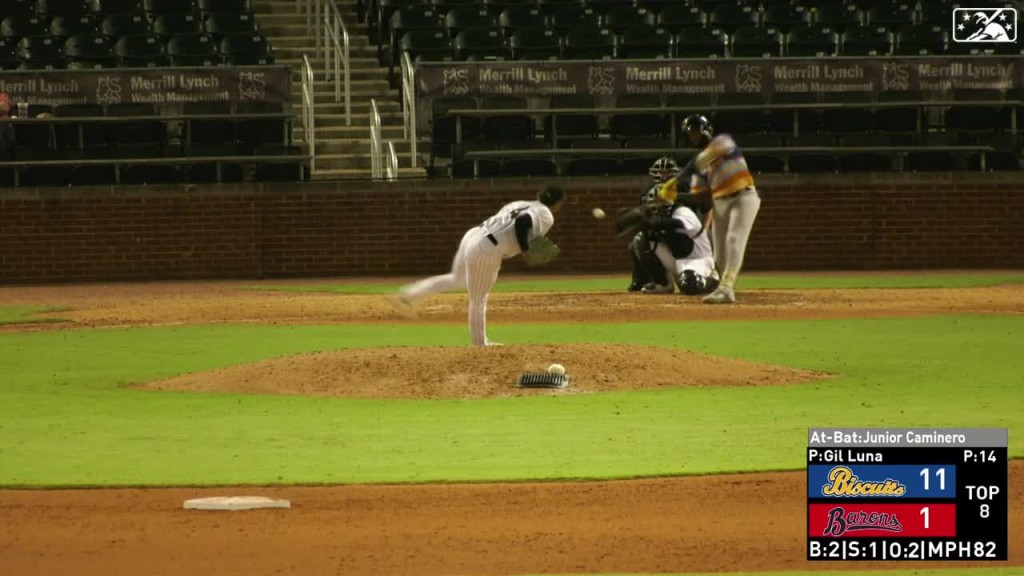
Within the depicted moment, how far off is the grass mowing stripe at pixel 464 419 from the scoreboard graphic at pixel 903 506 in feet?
8.14

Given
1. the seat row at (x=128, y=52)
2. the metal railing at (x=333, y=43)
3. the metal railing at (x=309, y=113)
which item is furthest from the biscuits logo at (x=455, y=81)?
the seat row at (x=128, y=52)

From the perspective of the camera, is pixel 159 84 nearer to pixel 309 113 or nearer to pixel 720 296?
pixel 309 113

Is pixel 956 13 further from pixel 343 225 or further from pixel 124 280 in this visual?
pixel 124 280

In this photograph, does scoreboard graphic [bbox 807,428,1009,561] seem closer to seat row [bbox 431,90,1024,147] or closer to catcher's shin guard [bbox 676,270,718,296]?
catcher's shin guard [bbox 676,270,718,296]

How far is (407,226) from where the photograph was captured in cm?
2877

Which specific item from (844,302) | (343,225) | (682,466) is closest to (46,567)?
(682,466)

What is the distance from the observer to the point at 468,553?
838 centimetres

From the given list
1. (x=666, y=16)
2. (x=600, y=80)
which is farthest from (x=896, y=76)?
(x=600, y=80)

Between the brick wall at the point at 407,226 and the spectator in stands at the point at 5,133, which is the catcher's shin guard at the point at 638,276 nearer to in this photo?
the brick wall at the point at 407,226

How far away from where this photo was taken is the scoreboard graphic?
768 centimetres

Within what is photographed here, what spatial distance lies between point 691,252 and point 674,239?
0.32 m

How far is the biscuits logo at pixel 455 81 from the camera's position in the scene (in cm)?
2858

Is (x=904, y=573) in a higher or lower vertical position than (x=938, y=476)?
lower

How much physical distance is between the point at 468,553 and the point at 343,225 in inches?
812
